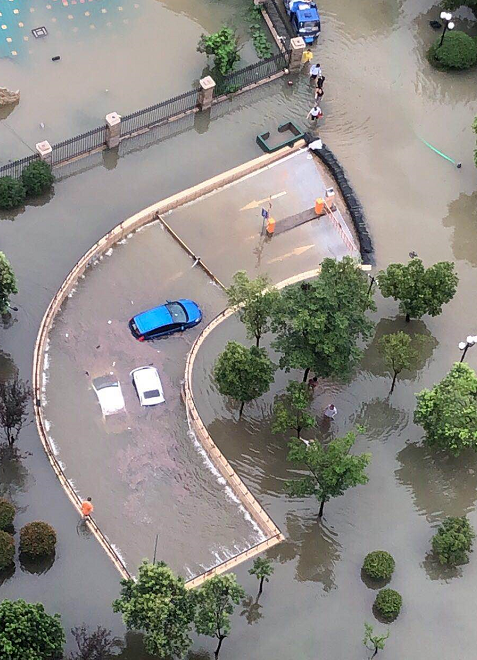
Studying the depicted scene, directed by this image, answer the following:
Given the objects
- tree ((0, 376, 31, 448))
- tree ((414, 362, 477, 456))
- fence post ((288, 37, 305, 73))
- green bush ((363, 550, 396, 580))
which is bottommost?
green bush ((363, 550, 396, 580))

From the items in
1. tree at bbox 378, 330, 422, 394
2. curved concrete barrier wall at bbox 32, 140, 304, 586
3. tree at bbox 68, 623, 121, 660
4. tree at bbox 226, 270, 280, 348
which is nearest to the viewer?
tree at bbox 68, 623, 121, 660

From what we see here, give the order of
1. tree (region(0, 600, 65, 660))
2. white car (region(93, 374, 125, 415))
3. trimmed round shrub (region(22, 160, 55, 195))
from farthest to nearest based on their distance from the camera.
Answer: trimmed round shrub (region(22, 160, 55, 195)) → white car (region(93, 374, 125, 415)) → tree (region(0, 600, 65, 660))

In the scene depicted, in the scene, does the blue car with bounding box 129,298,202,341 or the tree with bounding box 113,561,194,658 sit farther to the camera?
the blue car with bounding box 129,298,202,341

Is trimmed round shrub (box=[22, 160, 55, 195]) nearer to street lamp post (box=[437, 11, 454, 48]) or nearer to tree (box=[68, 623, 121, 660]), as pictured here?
tree (box=[68, 623, 121, 660])

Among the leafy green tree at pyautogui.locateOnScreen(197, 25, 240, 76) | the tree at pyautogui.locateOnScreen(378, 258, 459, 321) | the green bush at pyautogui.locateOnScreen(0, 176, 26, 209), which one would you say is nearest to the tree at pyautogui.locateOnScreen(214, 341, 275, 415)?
the tree at pyautogui.locateOnScreen(378, 258, 459, 321)

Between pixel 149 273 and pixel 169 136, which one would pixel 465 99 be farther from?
pixel 149 273

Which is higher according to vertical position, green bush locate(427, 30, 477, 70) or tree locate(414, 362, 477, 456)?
green bush locate(427, 30, 477, 70)

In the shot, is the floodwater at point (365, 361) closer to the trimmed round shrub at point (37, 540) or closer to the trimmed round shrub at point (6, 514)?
the trimmed round shrub at point (6, 514)
